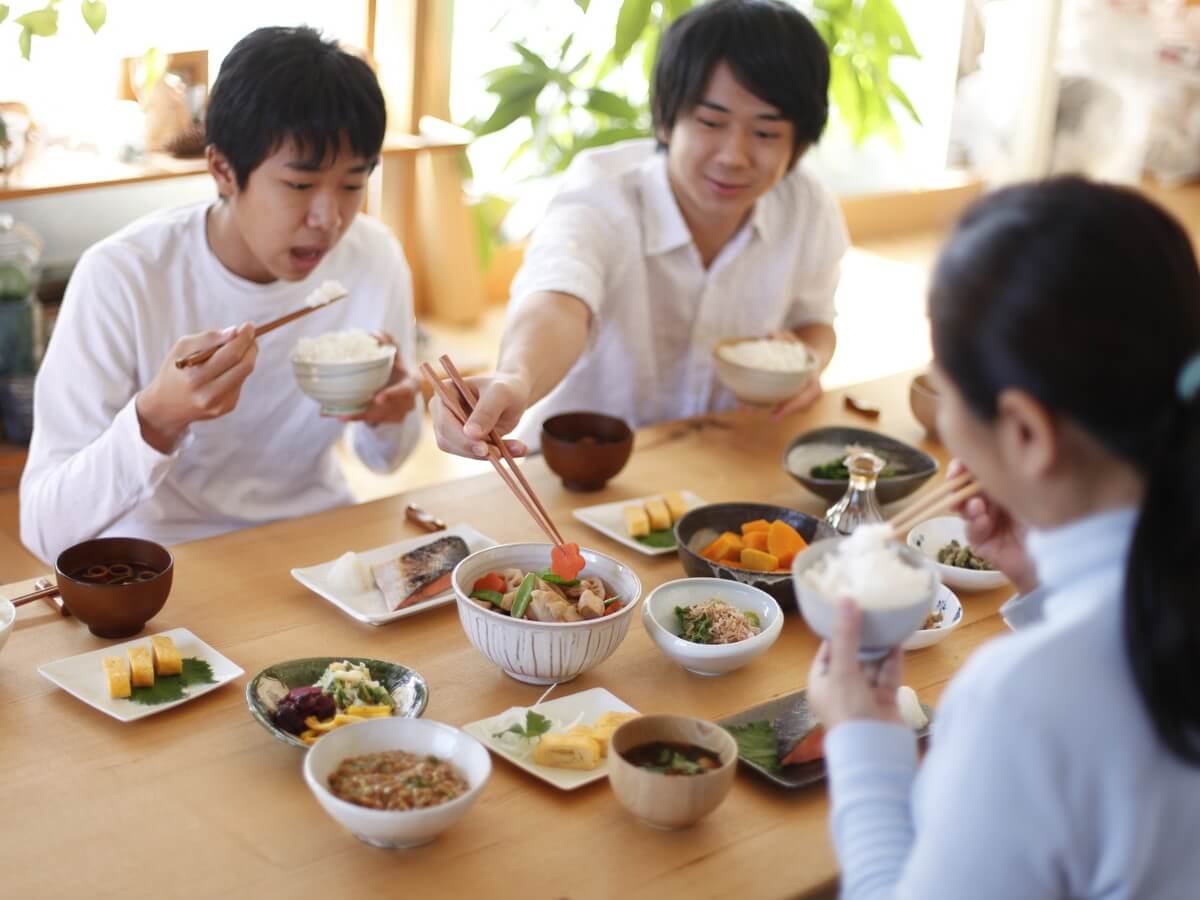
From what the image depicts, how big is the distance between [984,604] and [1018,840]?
93 cm

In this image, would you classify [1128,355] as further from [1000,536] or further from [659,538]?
[659,538]

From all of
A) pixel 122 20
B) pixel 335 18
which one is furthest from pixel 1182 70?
pixel 122 20

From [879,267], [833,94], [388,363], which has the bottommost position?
[879,267]

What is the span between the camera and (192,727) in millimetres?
1435

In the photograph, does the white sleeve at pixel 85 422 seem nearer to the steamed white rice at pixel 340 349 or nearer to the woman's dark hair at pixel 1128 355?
the steamed white rice at pixel 340 349

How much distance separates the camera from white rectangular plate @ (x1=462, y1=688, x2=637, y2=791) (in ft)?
4.41

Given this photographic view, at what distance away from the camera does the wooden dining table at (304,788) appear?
1204 millimetres

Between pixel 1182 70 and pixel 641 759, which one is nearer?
pixel 641 759

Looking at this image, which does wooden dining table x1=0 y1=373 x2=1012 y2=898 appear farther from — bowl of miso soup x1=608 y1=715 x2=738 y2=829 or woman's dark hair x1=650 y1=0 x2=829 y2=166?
woman's dark hair x1=650 y1=0 x2=829 y2=166

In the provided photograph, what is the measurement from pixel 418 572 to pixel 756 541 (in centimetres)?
48

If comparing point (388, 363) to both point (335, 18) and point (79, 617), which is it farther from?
point (335, 18)

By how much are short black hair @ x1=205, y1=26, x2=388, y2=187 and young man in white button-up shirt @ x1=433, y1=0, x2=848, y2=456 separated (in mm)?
460

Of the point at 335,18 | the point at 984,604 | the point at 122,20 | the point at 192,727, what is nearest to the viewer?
the point at 192,727

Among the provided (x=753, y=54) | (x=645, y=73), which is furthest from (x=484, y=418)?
(x=645, y=73)
